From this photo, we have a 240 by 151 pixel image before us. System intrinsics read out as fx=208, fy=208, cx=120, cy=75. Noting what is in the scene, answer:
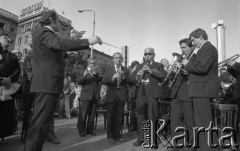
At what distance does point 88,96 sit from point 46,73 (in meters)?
3.39

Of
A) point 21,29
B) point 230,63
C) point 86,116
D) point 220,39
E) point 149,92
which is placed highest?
point 21,29

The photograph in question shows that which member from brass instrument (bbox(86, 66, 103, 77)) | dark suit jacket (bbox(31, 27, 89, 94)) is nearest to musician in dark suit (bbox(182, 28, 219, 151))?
dark suit jacket (bbox(31, 27, 89, 94))

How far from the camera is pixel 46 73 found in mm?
3205

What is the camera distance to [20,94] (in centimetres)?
523

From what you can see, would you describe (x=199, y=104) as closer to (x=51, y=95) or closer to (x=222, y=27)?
(x=51, y=95)

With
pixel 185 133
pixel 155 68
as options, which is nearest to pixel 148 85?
pixel 155 68

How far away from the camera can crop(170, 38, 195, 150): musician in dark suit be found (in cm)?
443

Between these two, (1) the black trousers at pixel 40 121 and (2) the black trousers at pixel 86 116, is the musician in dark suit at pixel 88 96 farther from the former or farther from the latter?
(1) the black trousers at pixel 40 121

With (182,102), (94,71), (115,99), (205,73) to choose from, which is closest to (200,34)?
(205,73)

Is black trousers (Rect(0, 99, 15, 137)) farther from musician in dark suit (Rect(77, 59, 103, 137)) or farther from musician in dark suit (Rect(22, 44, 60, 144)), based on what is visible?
musician in dark suit (Rect(77, 59, 103, 137))

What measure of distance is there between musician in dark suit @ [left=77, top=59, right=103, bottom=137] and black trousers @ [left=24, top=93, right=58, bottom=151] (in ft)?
10.6

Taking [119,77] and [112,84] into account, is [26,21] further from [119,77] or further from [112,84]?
[119,77]

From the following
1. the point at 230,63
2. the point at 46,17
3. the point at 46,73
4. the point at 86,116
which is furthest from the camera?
the point at 86,116

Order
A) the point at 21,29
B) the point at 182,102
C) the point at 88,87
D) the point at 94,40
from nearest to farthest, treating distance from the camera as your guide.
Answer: the point at 94,40 < the point at 182,102 < the point at 88,87 < the point at 21,29
